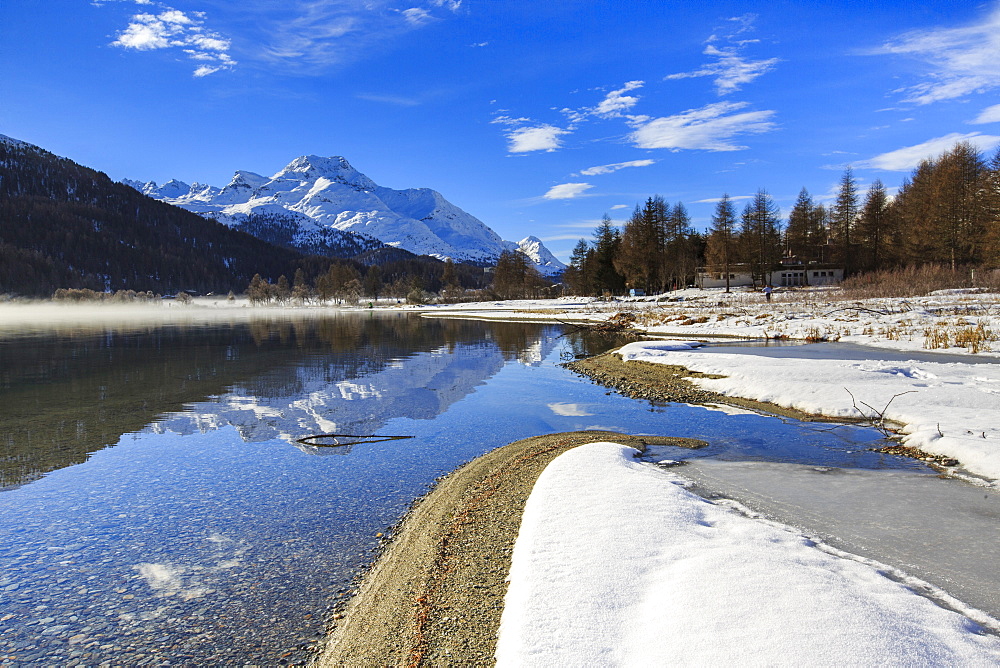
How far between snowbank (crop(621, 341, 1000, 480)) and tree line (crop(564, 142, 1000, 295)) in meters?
49.2

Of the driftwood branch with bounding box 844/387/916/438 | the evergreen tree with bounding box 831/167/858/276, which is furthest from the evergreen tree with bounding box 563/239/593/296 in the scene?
the driftwood branch with bounding box 844/387/916/438

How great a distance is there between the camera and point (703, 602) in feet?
12.8

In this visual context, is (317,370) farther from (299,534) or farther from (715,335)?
(715,335)

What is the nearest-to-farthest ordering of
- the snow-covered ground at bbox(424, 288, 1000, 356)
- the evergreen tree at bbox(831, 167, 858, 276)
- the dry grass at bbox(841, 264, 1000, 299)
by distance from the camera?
the snow-covered ground at bbox(424, 288, 1000, 356), the dry grass at bbox(841, 264, 1000, 299), the evergreen tree at bbox(831, 167, 858, 276)

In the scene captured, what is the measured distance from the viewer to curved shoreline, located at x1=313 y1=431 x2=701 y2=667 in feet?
14.2

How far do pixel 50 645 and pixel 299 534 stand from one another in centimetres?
266

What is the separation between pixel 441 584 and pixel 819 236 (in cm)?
9727

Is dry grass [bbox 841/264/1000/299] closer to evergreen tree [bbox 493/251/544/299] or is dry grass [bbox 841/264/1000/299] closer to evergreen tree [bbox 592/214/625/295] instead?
evergreen tree [bbox 592/214/625/295]

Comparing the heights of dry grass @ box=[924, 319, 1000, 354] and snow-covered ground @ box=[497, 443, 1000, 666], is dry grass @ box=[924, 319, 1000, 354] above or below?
above

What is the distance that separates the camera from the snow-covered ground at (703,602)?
333 centimetres

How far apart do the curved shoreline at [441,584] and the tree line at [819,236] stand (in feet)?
208

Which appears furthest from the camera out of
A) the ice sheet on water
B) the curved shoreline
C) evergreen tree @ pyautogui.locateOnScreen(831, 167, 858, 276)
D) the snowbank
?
evergreen tree @ pyautogui.locateOnScreen(831, 167, 858, 276)

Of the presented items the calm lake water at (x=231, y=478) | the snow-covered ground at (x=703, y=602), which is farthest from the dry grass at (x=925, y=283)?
the snow-covered ground at (x=703, y=602)

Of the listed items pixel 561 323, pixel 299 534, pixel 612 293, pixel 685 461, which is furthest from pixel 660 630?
pixel 612 293
